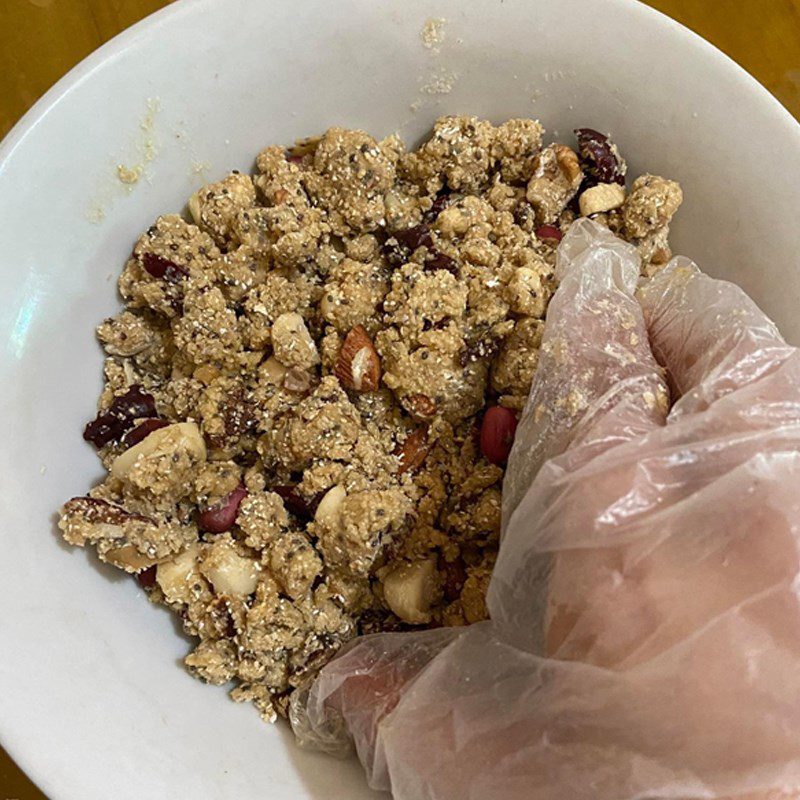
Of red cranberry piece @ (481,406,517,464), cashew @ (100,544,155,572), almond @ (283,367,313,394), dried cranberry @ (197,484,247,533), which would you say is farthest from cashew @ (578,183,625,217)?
cashew @ (100,544,155,572)

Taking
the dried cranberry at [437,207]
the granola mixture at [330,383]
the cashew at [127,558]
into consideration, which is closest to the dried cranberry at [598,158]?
the granola mixture at [330,383]

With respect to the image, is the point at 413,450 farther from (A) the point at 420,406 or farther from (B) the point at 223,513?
(B) the point at 223,513

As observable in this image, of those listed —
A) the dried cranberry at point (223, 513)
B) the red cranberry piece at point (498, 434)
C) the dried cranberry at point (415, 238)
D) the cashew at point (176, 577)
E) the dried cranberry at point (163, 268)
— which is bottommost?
the cashew at point (176, 577)

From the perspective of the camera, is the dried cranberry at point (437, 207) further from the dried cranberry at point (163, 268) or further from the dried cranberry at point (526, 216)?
the dried cranberry at point (163, 268)

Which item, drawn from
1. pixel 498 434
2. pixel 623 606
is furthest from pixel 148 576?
pixel 623 606

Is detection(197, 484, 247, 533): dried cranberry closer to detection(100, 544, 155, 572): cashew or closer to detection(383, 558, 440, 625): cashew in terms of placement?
detection(100, 544, 155, 572): cashew

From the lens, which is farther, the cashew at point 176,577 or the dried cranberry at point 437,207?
the dried cranberry at point 437,207

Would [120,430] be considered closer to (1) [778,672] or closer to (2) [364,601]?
(2) [364,601]
